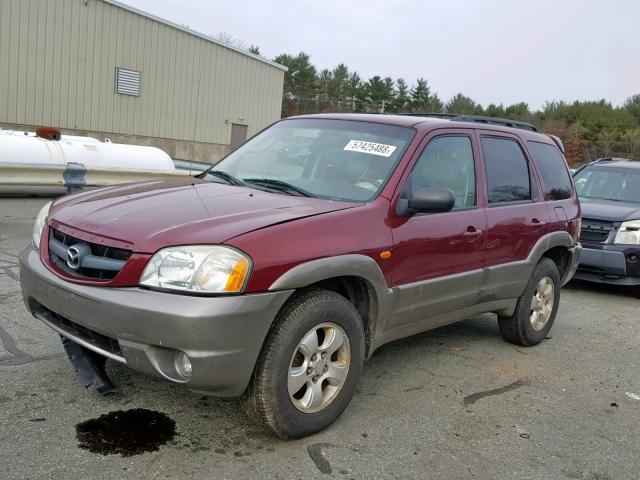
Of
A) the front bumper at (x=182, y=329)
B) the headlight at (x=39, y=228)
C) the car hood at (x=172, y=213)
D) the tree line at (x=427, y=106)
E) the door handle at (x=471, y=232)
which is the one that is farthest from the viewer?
the tree line at (x=427, y=106)

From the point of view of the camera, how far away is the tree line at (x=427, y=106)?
159 feet

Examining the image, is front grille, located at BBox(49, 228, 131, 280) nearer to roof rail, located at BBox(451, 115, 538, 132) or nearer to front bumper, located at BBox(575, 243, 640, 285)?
roof rail, located at BBox(451, 115, 538, 132)

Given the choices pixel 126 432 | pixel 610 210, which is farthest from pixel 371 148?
pixel 610 210

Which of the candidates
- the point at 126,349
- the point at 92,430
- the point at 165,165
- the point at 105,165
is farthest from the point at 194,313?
the point at 165,165

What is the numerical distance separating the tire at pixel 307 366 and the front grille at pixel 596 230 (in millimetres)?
5641

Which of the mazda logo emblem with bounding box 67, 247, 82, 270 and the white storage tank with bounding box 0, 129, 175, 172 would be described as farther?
the white storage tank with bounding box 0, 129, 175, 172

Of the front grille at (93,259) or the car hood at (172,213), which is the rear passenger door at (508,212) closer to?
the car hood at (172,213)

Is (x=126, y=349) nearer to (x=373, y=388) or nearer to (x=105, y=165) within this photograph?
(x=373, y=388)

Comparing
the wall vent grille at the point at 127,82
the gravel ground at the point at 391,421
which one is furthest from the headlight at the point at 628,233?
the wall vent grille at the point at 127,82

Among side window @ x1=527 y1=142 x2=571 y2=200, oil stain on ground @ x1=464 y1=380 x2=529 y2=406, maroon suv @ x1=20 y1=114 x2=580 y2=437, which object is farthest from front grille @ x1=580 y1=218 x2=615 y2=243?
oil stain on ground @ x1=464 y1=380 x2=529 y2=406

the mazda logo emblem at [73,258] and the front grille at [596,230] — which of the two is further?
the front grille at [596,230]

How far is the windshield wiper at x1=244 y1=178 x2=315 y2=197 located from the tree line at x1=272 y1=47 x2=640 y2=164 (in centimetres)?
3660

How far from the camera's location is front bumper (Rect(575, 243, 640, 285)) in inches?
305

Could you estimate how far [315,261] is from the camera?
3141 mm
